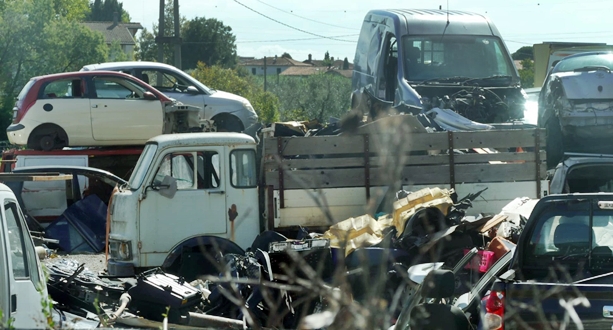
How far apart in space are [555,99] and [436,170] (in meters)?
4.24

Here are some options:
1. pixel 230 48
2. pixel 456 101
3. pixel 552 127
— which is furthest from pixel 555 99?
pixel 230 48

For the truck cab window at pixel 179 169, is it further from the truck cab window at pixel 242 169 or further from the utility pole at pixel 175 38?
the utility pole at pixel 175 38

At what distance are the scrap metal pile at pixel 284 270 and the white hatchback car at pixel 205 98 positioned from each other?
6717mm

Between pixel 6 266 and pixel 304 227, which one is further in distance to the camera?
pixel 304 227

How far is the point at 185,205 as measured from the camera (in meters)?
9.55

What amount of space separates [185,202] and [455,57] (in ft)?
21.1

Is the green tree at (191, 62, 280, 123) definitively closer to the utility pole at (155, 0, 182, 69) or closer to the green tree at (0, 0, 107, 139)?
the utility pole at (155, 0, 182, 69)

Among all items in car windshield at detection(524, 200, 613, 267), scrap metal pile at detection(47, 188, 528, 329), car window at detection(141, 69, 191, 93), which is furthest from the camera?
car window at detection(141, 69, 191, 93)

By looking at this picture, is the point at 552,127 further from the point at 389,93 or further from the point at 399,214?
the point at 399,214

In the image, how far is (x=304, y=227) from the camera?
960cm

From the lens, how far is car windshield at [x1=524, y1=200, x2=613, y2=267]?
5633mm

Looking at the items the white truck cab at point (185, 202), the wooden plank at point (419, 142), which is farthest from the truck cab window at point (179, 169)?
the wooden plank at point (419, 142)

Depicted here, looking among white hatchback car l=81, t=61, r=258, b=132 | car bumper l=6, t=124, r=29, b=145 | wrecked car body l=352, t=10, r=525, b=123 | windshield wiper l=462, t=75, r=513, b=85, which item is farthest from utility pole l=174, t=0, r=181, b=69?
windshield wiper l=462, t=75, r=513, b=85

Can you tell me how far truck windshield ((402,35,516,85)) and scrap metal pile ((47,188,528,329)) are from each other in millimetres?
5087
